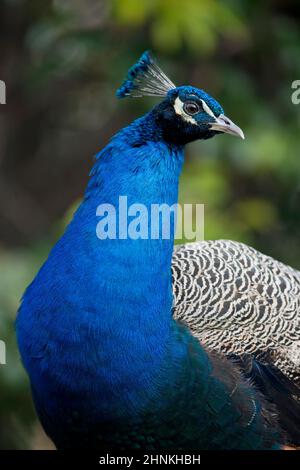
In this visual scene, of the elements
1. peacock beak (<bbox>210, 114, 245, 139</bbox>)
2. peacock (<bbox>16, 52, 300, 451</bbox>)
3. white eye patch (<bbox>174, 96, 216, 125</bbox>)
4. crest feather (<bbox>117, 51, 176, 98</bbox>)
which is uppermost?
crest feather (<bbox>117, 51, 176, 98</bbox>)

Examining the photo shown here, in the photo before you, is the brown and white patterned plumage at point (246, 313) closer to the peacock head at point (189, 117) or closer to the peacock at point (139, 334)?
the peacock at point (139, 334)

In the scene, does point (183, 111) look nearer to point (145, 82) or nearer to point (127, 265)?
point (145, 82)

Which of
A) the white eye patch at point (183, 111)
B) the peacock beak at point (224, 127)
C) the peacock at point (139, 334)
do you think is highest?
the white eye patch at point (183, 111)

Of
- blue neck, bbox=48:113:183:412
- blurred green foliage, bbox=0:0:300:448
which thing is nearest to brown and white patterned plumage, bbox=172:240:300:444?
blue neck, bbox=48:113:183:412

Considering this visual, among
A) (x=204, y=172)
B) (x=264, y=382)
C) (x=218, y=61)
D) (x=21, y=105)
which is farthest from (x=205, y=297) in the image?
(x=21, y=105)

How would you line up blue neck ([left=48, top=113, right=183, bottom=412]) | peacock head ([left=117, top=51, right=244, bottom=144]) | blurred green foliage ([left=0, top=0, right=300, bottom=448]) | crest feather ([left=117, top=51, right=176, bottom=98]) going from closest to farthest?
1. blue neck ([left=48, top=113, right=183, bottom=412])
2. peacock head ([left=117, top=51, right=244, bottom=144])
3. crest feather ([left=117, top=51, right=176, bottom=98])
4. blurred green foliage ([left=0, top=0, right=300, bottom=448])

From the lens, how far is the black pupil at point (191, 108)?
2.46 metres

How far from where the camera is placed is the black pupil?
8.09 feet

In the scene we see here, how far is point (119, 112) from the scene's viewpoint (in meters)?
4.95

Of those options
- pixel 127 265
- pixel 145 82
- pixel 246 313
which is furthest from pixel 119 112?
pixel 127 265

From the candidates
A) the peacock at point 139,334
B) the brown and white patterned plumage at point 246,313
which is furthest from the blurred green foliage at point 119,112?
the peacock at point 139,334

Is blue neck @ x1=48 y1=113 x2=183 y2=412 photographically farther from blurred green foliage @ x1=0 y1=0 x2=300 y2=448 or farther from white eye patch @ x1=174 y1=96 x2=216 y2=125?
blurred green foliage @ x1=0 y1=0 x2=300 y2=448

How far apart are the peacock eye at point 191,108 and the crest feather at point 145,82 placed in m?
0.14

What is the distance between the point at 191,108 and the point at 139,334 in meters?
0.67
